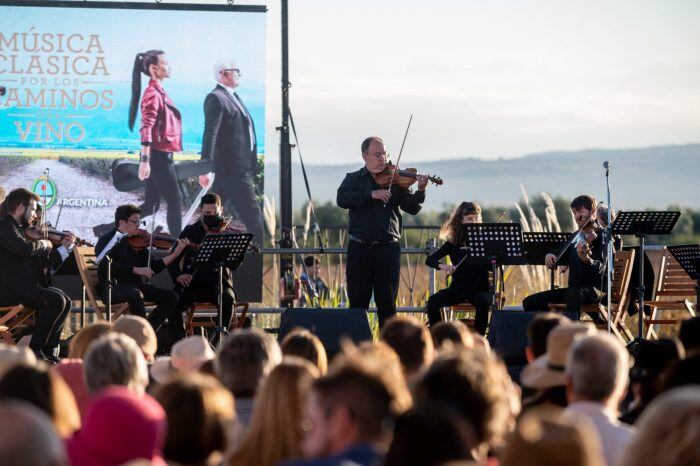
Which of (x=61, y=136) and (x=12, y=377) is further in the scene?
(x=61, y=136)

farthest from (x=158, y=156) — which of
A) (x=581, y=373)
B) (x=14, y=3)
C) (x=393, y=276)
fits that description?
(x=581, y=373)

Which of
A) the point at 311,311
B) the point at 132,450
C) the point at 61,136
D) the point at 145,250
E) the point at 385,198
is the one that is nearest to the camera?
the point at 132,450

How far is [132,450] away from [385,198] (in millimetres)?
7334

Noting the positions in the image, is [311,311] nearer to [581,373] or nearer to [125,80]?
[581,373]

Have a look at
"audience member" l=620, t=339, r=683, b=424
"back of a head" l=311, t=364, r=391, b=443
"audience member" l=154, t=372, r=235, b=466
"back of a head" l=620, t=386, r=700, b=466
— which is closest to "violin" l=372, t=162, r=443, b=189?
"audience member" l=620, t=339, r=683, b=424

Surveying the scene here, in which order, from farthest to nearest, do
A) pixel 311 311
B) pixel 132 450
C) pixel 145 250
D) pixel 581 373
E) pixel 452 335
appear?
pixel 145 250 → pixel 311 311 → pixel 452 335 → pixel 581 373 → pixel 132 450

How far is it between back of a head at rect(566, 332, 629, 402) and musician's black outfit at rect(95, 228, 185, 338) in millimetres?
7126

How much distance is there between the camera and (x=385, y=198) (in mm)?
10438

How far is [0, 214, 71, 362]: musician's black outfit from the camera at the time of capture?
34.6 feet

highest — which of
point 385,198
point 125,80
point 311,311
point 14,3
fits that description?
point 14,3

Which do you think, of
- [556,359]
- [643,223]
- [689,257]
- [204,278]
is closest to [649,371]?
[556,359]

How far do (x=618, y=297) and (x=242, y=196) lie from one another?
4.71m

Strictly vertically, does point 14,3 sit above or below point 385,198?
above

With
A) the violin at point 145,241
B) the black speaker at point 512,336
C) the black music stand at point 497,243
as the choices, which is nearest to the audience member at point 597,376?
the black speaker at point 512,336
